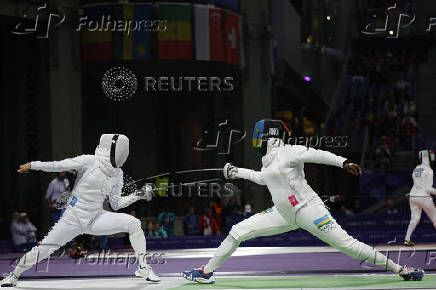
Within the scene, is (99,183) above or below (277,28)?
below

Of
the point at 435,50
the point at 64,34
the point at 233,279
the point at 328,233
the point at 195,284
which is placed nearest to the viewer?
the point at 328,233

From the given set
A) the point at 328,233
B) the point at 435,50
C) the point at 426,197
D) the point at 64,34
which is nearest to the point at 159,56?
the point at 64,34

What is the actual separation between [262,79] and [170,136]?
3.22m

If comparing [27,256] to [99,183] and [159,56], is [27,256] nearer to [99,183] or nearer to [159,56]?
[99,183]

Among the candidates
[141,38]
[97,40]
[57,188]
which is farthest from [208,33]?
[57,188]

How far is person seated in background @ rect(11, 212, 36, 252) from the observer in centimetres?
1848

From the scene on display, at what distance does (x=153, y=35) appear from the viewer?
23531 mm

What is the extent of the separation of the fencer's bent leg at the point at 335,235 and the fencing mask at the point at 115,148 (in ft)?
6.80

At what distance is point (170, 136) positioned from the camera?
2595 centimetres

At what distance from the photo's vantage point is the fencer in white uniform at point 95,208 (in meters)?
9.38

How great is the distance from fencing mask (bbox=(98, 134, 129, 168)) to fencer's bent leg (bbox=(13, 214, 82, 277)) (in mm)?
801

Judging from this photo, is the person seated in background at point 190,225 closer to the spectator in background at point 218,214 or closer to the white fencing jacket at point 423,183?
the spectator in background at point 218,214

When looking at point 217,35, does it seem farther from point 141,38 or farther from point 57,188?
point 57,188

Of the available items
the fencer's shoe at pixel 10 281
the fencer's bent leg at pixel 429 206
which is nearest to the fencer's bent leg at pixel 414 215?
the fencer's bent leg at pixel 429 206
